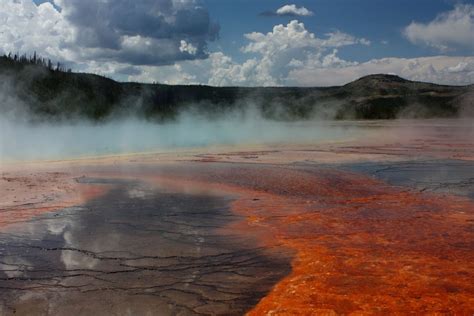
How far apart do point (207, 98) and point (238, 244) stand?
4951 centimetres

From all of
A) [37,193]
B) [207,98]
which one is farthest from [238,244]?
[207,98]

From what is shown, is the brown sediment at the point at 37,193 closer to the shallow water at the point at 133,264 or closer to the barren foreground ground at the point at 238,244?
the barren foreground ground at the point at 238,244

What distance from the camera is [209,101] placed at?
176 ft

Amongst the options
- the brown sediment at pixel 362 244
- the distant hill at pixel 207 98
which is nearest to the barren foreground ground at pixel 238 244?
the brown sediment at pixel 362 244

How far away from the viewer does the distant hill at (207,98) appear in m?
30.9

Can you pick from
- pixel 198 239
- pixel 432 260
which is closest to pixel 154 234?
pixel 198 239

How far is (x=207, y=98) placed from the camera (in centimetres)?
5428

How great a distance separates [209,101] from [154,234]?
1904 inches

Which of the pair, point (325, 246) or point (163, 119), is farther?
point (163, 119)

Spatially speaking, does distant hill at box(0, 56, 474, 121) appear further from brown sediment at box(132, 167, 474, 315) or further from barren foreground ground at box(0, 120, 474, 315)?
brown sediment at box(132, 167, 474, 315)

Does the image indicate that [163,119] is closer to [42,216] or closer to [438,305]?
[42,216]

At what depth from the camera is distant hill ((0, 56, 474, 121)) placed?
30.9 metres

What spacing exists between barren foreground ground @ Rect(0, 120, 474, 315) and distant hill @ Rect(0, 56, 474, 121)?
22.6 metres

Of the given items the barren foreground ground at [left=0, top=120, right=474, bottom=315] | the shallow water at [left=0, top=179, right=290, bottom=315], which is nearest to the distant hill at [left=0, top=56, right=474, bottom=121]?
the barren foreground ground at [left=0, top=120, right=474, bottom=315]
